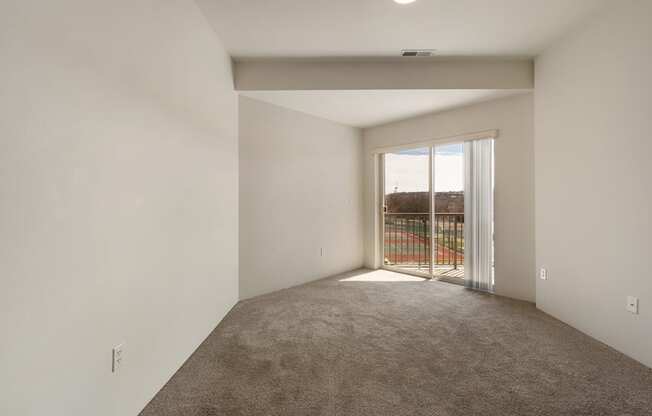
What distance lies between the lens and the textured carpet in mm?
1638

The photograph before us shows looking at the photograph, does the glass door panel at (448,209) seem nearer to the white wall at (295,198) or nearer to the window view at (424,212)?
the window view at (424,212)

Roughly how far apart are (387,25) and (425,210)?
2.69 m

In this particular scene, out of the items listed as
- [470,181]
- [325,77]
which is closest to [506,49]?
[470,181]

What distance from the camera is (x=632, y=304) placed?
210cm

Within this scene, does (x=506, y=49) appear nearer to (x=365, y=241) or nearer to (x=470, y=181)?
(x=470, y=181)

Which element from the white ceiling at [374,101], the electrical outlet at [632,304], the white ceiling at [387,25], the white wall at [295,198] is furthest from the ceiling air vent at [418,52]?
the electrical outlet at [632,304]

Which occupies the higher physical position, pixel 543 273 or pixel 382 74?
pixel 382 74

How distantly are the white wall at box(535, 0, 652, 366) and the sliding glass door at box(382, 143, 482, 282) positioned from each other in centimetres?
109

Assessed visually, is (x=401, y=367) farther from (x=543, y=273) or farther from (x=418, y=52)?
(x=418, y=52)

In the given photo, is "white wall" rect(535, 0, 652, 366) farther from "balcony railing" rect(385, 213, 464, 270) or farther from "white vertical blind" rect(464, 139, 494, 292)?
"balcony railing" rect(385, 213, 464, 270)

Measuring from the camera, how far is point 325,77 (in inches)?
124

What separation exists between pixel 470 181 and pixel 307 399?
3151 millimetres

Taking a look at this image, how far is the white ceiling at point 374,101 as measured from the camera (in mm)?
3252

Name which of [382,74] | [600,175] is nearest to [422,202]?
[382,74]
